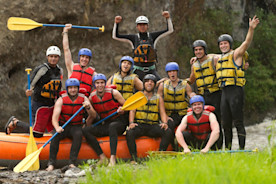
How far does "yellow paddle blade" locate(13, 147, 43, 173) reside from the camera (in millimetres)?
4844

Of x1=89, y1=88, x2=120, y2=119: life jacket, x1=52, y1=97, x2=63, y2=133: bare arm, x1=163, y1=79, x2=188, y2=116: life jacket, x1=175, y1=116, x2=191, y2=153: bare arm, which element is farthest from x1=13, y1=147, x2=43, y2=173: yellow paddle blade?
x1=163, y1=79, x2=188, y2=116: life jacket

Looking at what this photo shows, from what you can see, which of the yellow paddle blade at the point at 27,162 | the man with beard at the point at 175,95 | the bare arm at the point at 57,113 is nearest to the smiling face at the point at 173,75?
the man with beard at the point at 175,95

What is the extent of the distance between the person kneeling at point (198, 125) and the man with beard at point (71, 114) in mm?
1313

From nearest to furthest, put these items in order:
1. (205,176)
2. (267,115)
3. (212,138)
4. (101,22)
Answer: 1. (205,176)
2. (212,138)
3. (101,22)
4. (267,115)

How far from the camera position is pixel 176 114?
566 cm

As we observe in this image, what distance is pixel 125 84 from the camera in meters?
5.70

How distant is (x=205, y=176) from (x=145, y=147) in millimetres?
2729

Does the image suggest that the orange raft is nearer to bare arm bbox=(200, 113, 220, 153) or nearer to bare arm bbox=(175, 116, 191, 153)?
bare arm bbox=(175, 116, 191, 153)

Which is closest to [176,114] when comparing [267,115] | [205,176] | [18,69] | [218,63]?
[218,63]

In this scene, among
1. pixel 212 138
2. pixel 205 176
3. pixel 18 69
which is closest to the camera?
pixel 205 176

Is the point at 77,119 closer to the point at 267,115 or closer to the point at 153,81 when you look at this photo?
the point at 153,81

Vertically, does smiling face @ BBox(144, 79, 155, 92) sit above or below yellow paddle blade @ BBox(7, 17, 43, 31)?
below

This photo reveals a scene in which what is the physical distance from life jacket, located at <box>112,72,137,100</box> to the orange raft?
2.36 feet

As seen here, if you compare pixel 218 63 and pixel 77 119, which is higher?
pixel 218 63
